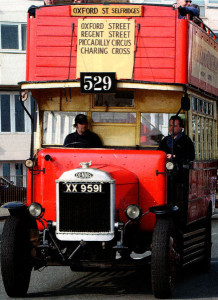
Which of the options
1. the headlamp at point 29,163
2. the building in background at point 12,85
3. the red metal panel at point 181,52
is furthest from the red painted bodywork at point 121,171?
the building in background at point 12,85

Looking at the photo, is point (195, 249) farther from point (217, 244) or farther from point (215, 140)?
point (217, 244)

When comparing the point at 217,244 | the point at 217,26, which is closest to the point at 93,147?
the point at 217,244

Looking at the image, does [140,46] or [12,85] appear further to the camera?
[12,85]

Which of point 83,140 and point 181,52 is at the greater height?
point 181,52

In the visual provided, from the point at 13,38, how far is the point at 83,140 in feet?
79.3

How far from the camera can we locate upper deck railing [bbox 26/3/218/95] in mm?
10070

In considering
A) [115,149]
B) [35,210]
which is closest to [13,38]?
[115,149]

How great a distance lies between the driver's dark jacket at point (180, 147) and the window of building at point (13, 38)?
950 inches

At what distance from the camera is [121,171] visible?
888 centimetres

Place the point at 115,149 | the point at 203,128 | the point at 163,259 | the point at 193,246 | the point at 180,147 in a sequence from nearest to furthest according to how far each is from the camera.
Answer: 1. the point at 163,259
2. the point at 115,149
3. the point at 180,147
4. the point at 193,246
5. the point at 203,128

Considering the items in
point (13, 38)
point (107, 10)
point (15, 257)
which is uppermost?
point (13, 38)

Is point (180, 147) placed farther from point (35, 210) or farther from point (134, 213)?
point (35, 210)

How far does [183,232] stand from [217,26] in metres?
26.9

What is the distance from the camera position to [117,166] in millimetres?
9070
